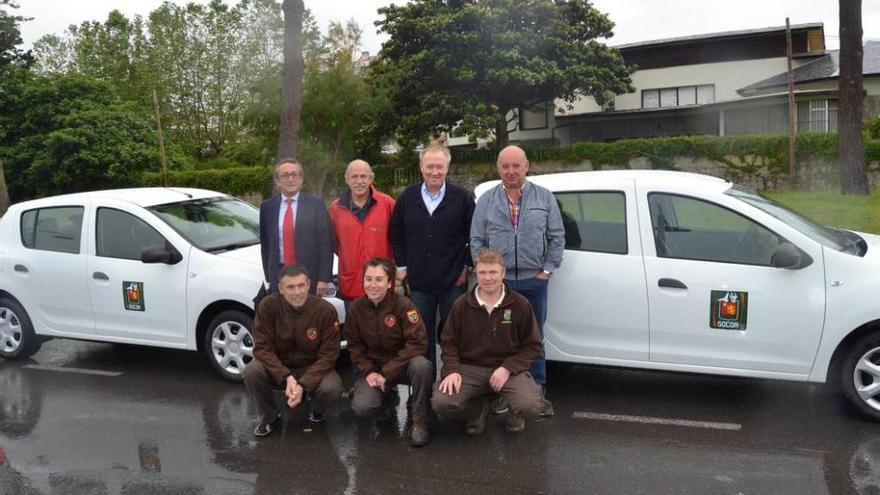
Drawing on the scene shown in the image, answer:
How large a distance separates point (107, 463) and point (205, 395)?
145 centimetres

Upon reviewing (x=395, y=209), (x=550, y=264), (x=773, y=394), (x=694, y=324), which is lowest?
(x=773, y=394)

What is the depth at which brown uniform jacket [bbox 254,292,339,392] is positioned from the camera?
5.40 meters

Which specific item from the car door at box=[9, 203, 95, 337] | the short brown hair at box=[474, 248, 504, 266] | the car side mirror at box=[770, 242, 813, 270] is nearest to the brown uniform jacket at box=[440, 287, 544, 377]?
the short brown hair at box=[474, 248, 504, 266]

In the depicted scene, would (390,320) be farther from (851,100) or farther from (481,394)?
(851,100)

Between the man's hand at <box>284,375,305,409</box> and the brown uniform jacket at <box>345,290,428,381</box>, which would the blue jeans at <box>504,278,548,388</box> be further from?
the man's hand at <box>284,375,305,409</box>

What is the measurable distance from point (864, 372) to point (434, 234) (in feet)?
9.74

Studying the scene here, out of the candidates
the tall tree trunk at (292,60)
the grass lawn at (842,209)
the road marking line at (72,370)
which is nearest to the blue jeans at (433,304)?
the road marking line at (72,370)

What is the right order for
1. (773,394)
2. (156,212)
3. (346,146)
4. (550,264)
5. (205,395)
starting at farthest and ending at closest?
(346,146) < (156,212) < (205,395) < (773,394) < (550,264)

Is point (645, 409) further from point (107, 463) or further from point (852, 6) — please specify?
point (852, 6)

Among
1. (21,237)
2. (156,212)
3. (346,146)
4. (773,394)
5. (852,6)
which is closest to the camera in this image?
(773,394)

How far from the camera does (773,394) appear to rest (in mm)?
5941

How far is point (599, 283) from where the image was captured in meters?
5.66

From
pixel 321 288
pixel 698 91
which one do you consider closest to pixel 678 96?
pixel 698 91

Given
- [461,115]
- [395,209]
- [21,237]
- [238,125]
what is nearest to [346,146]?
[461,115]
